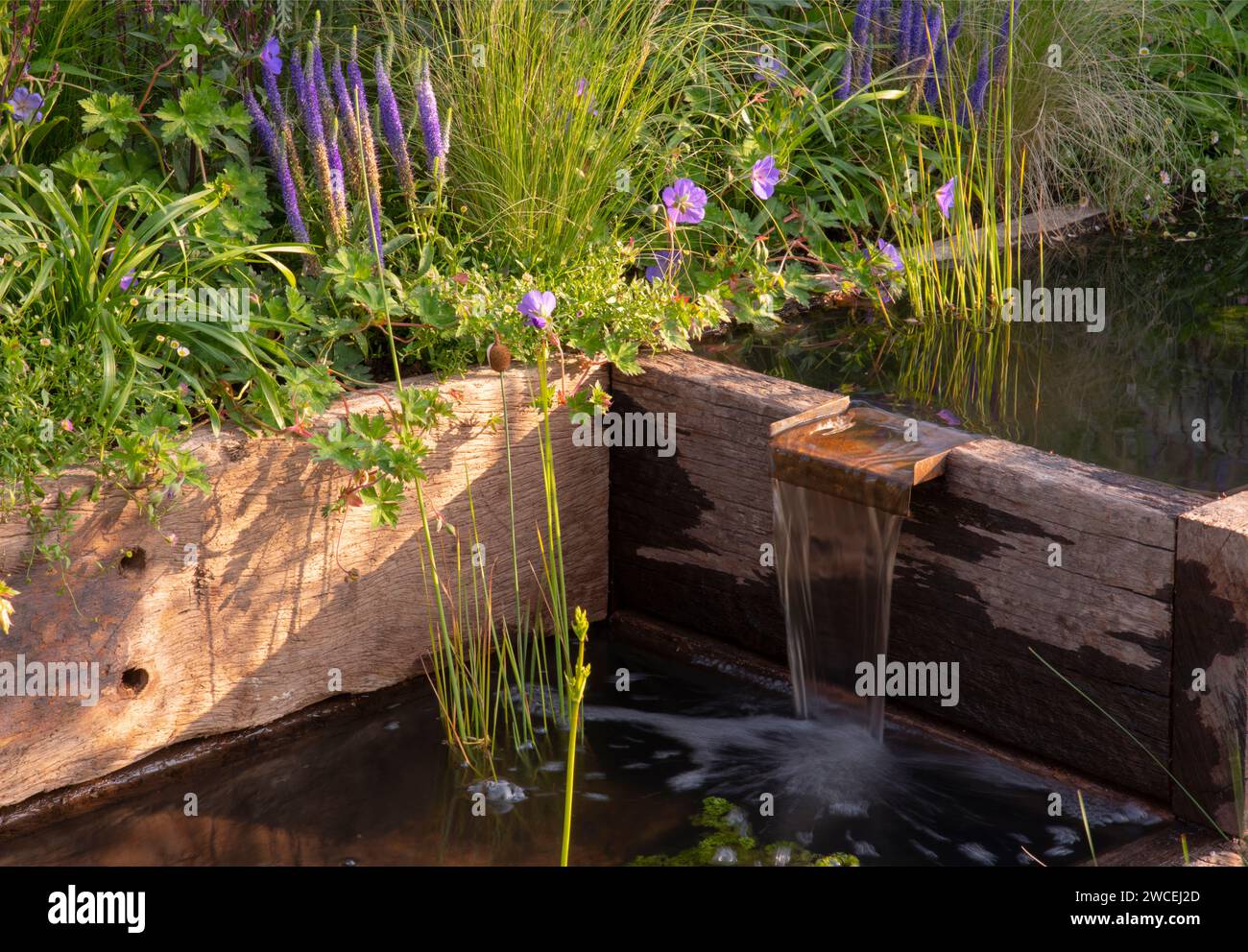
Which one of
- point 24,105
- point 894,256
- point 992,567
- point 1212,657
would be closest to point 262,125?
point 24,105

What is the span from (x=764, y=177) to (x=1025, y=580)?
142cm

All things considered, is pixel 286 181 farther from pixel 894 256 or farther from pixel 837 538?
pixel 894 256

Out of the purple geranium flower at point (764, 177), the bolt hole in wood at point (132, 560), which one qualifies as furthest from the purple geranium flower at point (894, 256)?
the bolt hole in wood at point (132, 560)

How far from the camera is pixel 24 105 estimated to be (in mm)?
3041

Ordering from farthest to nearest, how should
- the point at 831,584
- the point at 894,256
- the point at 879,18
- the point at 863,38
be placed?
1. the point at 879,18
2. the point at 863,38
3. the point at 894,256
4. the point at 831,584

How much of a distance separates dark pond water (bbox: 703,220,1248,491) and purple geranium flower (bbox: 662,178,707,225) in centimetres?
38

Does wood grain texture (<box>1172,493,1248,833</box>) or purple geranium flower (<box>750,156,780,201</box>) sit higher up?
purple geranium flower (<box>750,156,780,201</box>)

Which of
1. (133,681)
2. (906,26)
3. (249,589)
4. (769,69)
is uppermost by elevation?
(906,26)

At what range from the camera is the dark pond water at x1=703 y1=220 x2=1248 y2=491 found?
10.6ft

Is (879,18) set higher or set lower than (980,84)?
higher

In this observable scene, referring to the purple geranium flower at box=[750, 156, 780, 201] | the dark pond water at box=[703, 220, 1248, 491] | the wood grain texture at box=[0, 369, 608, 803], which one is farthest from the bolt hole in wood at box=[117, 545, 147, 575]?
the purple geranium flower at box=[750, 156, 780, 201]

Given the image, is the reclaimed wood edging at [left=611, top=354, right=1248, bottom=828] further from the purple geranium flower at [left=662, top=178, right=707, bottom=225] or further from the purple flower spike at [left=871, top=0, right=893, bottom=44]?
the purple flower spike at [left=871, top=0, right=893, bottom=44]

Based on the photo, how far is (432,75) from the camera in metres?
3.70

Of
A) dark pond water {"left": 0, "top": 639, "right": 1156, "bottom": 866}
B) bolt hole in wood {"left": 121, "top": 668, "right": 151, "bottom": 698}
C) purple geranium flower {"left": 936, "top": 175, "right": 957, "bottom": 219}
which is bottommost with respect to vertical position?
dark pond water {"left": 0, "top": 639, "right": 1156, "bottom": 866}
